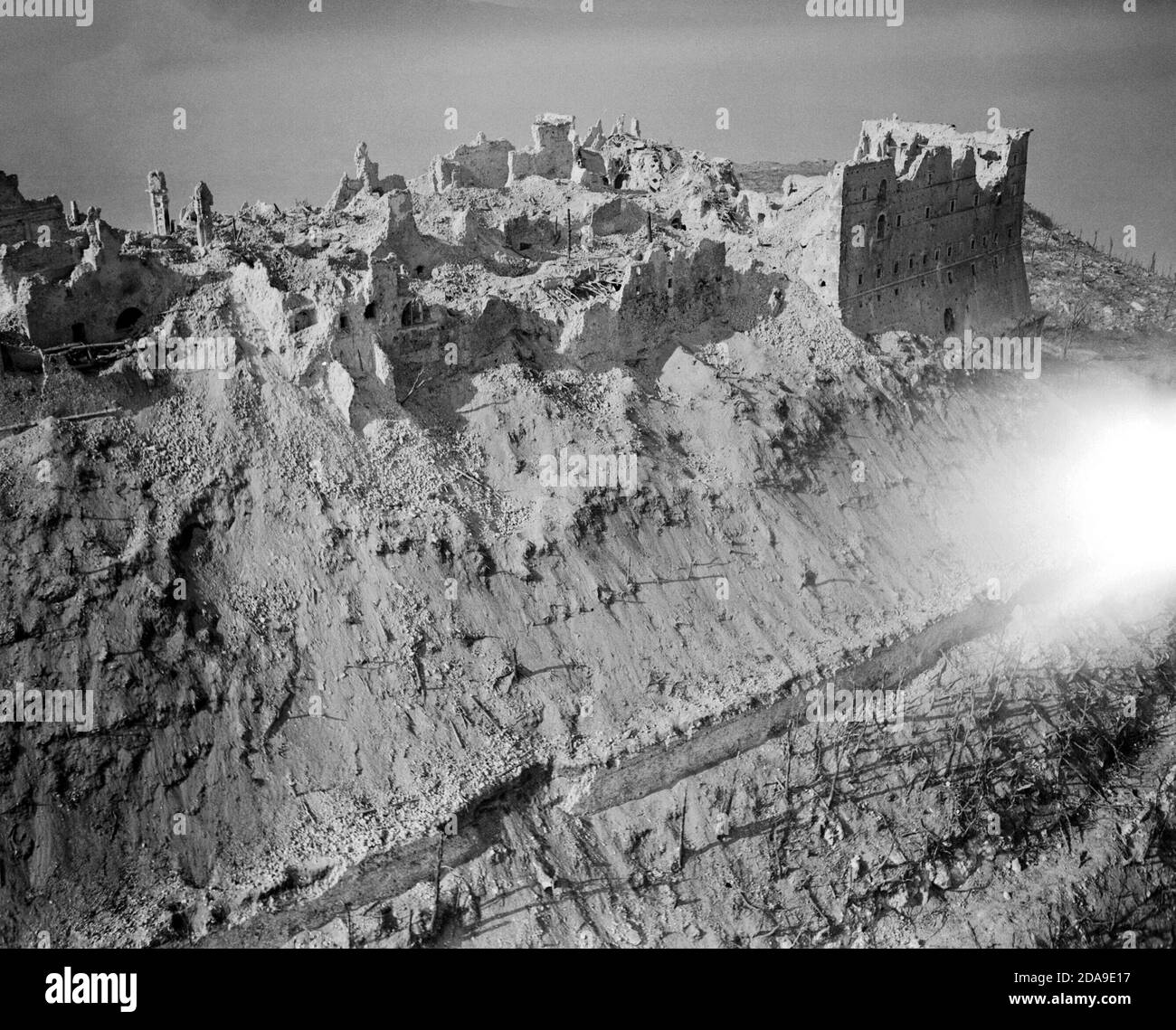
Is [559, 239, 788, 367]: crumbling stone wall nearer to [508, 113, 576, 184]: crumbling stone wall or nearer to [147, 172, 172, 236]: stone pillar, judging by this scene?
[508, 113, 576, 184]: crumbling stone wall

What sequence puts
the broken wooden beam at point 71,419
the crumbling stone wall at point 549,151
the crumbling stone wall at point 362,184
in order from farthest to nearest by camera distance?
the crumbling stone wall at point 549,151
the crumbling stone wall at point 362,184
the broken wooden beam at point 71,419

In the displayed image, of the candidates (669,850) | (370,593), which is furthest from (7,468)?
(669,850)

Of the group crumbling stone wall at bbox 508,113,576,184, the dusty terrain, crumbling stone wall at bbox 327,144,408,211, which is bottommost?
the dusty terrain

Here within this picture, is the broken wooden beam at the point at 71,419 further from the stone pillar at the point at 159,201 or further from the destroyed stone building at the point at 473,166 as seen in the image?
the destroyed stone building at the point at 473,166

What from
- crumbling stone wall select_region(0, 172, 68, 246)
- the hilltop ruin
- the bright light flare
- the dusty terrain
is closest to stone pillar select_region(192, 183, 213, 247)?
the hilltop ruin

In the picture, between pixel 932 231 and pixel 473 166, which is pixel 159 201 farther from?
pixel 932 231

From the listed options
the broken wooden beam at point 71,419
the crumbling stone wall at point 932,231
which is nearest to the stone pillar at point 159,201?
the broken wooden beam at point 71,419

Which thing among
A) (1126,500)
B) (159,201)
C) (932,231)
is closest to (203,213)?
(159,201)
